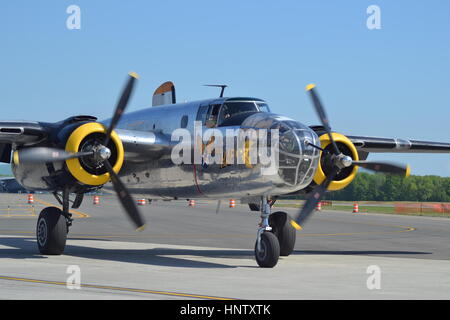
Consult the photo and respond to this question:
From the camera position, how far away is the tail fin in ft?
77.8

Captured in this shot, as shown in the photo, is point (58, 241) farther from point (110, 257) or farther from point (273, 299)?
point (273, 299)

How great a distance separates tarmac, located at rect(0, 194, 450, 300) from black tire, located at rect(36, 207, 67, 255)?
0.36 metres

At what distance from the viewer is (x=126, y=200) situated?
18188 mm

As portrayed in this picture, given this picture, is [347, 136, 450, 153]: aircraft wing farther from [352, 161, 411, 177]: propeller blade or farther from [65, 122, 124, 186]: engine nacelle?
[65, 122, 124, 186]: engine nacelle

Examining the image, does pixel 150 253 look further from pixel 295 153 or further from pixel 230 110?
pixel 295 153

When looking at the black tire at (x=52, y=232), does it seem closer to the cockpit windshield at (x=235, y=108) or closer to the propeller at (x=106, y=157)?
the propeller at (x=106, y=157)

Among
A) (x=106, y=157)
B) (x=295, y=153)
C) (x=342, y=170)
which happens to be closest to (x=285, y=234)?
(x=342, y=170)

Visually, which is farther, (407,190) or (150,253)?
(407,190)

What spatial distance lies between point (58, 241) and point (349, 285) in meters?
8.99

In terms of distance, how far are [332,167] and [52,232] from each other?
7.88 meters

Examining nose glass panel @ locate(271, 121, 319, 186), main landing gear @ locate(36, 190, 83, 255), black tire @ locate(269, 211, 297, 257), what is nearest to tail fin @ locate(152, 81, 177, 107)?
main landing gear @ locate(36, 190, 83, 255)

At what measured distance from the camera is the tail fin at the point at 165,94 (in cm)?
2372

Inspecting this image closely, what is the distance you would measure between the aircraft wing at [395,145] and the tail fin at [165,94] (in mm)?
6093

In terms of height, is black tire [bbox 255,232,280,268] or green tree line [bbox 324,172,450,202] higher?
black tire [bbox 255,232,280,268]
